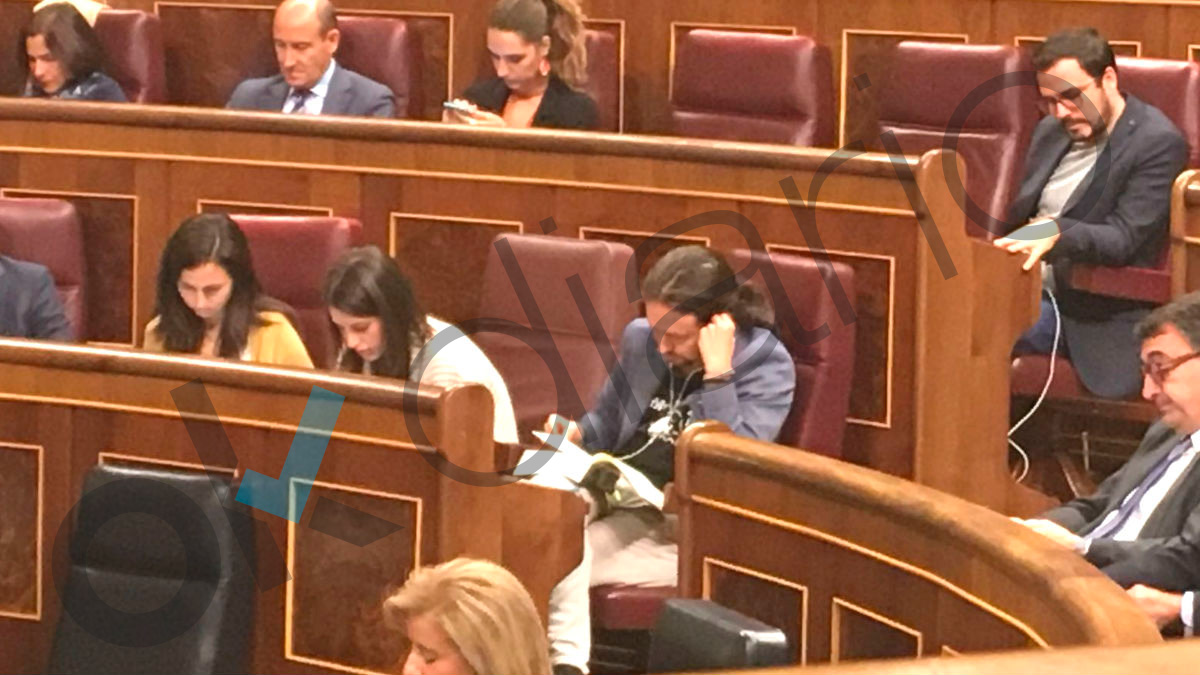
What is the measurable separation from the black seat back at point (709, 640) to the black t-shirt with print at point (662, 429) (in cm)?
52

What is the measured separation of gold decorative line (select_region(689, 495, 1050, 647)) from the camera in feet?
3.39

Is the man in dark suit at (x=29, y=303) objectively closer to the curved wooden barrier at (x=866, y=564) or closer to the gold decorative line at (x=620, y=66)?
the gold decorative line at (x=620, y=66)

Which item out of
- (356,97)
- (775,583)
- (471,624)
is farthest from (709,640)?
(356,97)

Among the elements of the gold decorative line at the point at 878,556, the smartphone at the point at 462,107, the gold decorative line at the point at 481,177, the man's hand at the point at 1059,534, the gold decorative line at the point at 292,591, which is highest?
Answer: the smartphone at the point at 462,107

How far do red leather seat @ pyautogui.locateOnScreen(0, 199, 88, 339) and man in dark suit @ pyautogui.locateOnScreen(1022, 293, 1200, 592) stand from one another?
1.10m

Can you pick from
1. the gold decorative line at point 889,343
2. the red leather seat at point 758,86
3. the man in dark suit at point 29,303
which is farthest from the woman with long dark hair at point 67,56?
the gold decorative line at point 889,343

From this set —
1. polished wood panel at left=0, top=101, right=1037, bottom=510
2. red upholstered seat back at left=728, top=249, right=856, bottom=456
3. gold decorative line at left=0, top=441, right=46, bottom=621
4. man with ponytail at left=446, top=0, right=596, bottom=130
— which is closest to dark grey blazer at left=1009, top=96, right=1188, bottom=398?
polished wood panel at left=0, top=101, right=1037, bottom=510

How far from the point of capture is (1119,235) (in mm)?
1824

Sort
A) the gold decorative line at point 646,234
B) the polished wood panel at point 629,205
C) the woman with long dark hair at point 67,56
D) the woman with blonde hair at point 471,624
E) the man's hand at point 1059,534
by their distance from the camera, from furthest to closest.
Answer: the woman with long dark hair at point 67,56, the gold decorative line at point 646,234, the polished wood panel at point 629,205, the man's hand at point 1059,534, the woman with blonde hair at point 471,624

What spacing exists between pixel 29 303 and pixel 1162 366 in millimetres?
1122

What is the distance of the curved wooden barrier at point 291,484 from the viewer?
1448 mm

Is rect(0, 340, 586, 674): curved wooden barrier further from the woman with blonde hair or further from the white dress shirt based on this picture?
the white dress shirt

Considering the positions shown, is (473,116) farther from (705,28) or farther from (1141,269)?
(1141,269)

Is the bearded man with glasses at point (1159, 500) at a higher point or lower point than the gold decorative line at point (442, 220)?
lower
